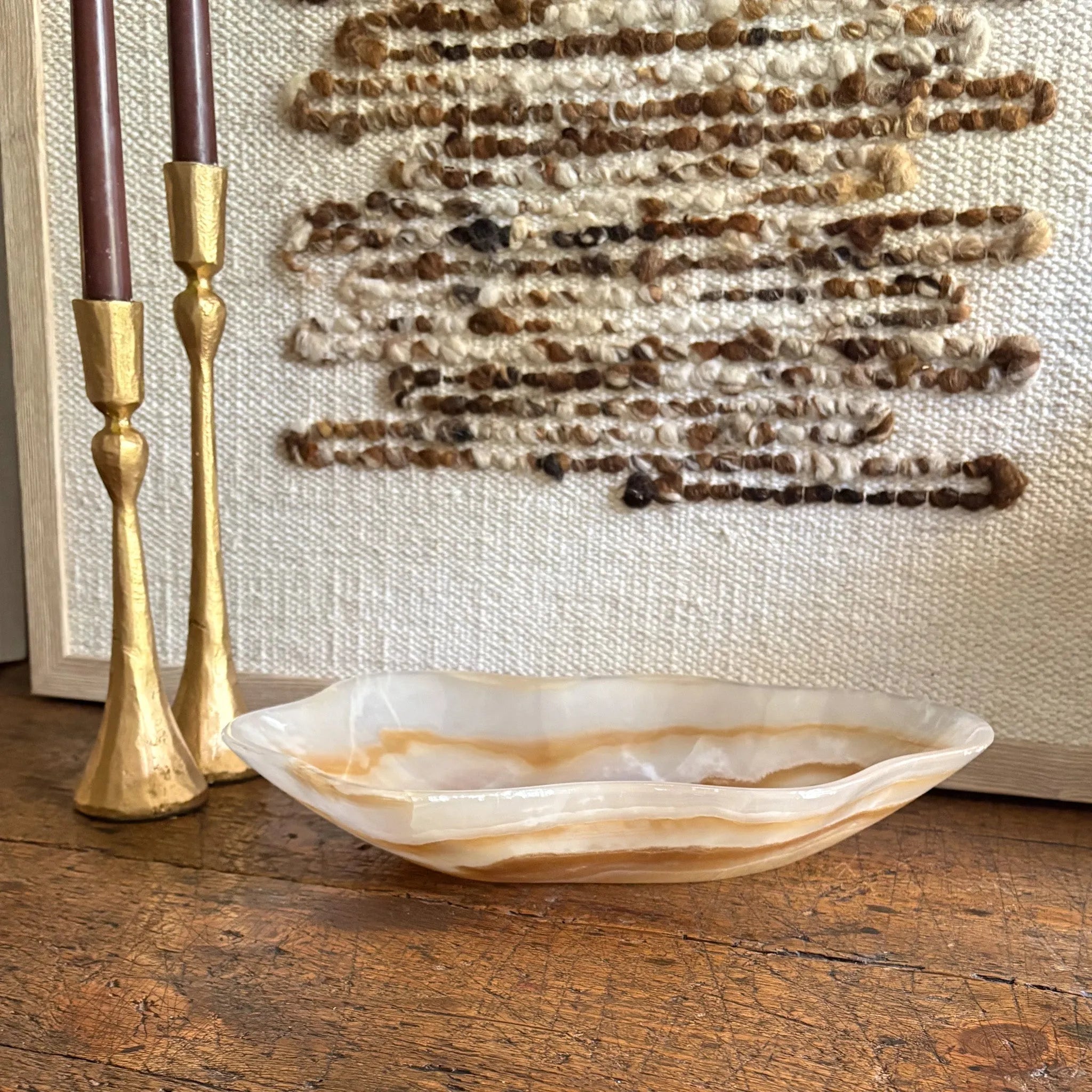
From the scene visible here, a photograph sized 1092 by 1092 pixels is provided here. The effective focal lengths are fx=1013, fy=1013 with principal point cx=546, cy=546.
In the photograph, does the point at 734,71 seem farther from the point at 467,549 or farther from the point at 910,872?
the point at 910,872

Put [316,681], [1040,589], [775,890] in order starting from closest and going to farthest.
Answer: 1. [775,890]
2. [1040,589]
3. [316,681]

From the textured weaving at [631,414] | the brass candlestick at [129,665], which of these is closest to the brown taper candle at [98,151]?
the brass candlestick at [129,665]

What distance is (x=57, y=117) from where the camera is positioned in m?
0.62

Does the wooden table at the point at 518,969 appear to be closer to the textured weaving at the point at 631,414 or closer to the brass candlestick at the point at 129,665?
the brass candlestick at the point at 129,665

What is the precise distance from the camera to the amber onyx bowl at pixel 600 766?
37 centimetres

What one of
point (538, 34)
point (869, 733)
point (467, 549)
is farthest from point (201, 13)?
point (869, 733)

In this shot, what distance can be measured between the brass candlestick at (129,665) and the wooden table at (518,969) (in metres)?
0.02

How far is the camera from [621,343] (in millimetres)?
562

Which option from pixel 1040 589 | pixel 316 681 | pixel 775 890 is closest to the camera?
pixel 775 890

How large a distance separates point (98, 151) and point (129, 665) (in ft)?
0.76

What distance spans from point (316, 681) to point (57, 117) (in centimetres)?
38

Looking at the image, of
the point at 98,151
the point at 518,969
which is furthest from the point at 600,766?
the point at 98,151

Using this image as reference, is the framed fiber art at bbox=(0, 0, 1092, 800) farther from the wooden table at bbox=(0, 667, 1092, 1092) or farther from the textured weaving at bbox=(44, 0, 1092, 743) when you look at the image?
the wooden table at bbox=(0, 667, 1092, 1092)

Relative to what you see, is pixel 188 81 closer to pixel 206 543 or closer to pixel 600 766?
pixel 206 543
